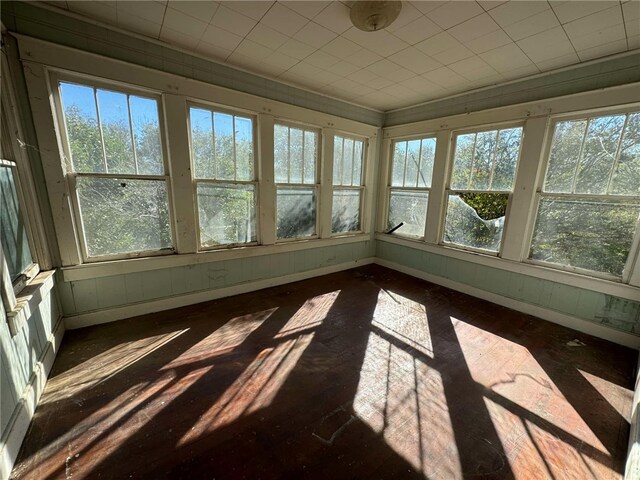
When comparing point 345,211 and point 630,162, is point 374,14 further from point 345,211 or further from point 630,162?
point 345,211

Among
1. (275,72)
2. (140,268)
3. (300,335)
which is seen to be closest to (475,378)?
(300,335)

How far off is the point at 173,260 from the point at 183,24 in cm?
213

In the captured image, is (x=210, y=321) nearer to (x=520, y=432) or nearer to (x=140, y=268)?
(x=140, y=268)

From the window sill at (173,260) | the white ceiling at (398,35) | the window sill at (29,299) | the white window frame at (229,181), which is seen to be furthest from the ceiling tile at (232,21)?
the window sill at (29,299)

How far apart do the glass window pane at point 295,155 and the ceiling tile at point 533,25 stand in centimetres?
231

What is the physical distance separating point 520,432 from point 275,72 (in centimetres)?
380

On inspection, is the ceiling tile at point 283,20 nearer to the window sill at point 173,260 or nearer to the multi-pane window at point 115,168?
the multi-pane window at point 115,168

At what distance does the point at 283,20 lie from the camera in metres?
2.02

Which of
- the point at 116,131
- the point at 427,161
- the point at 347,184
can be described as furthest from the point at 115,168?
the point at 427,161

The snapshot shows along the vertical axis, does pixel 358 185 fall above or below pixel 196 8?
below

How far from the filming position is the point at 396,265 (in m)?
4.50

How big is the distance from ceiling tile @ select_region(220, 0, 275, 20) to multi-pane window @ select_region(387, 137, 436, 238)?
282 cm

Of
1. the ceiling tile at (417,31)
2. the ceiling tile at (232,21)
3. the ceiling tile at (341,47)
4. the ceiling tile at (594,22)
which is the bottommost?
the ceiling tile at (594,22)

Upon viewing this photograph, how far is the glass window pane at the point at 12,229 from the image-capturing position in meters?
1.68
